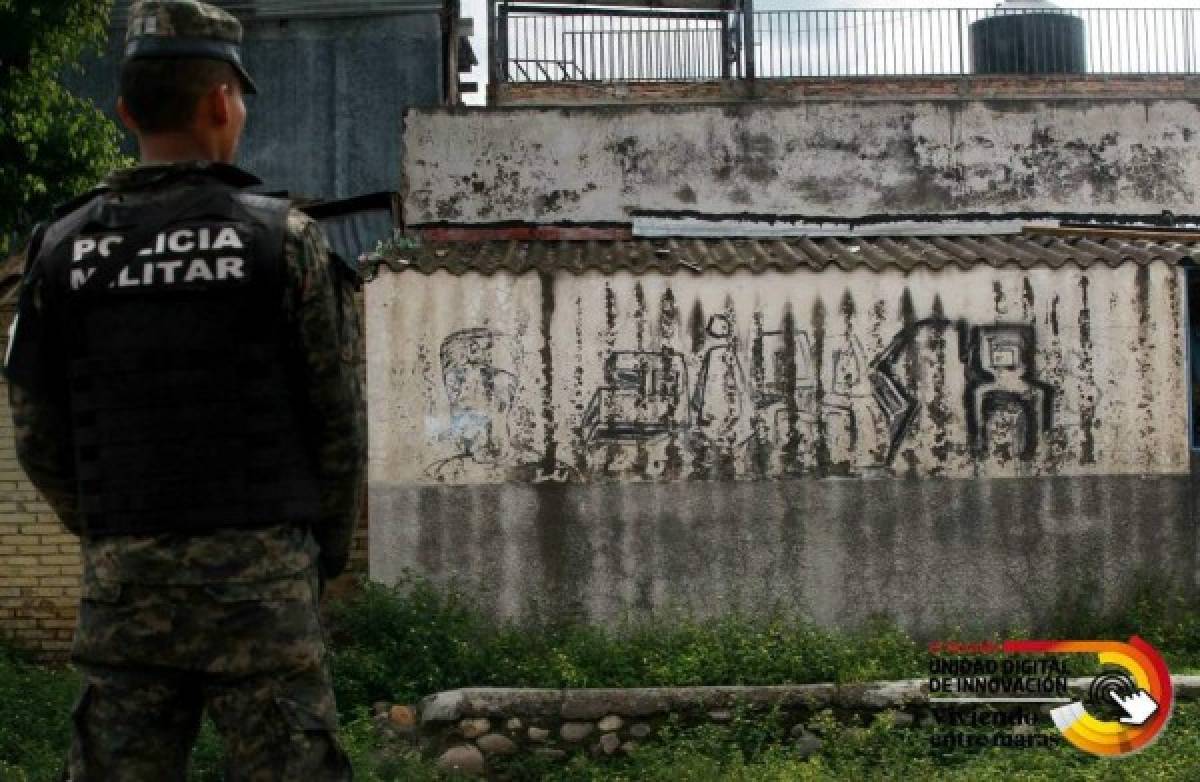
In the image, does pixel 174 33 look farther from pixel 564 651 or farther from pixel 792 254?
pixel 792 254

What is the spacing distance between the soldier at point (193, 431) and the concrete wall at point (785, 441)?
696 centimetres

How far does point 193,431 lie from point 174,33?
0.93 m

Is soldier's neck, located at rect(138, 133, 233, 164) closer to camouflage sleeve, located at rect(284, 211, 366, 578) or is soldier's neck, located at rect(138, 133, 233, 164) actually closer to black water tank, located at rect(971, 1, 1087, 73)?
camouflage sleeve, located at rect(284, 211, 366, 578)

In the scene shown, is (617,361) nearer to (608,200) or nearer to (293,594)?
(608,200)

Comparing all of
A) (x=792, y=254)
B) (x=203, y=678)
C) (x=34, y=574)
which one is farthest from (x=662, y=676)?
(x=203, y=678)

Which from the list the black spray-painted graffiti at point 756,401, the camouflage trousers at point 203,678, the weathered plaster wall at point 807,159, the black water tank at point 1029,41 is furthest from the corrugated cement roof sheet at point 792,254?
the black water tank at point 1029,41

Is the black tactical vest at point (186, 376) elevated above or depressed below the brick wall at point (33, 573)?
above

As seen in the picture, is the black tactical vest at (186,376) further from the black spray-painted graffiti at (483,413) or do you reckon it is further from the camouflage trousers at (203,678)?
the black spray-painted graffiti at (483,413)

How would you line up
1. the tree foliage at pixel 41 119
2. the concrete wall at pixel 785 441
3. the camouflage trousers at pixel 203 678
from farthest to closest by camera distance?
the concrete wall at pixel 785 441 < the tree foliage at pixel 41 119 < the camouflage trousers at pixel 203 678

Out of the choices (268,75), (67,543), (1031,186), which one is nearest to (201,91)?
(67,543)

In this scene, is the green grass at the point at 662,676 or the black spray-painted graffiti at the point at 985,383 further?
the black spray-painted graffiti at the point at 985,383

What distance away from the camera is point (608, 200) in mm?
13492

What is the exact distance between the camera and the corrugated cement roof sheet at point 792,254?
10797 millimetres

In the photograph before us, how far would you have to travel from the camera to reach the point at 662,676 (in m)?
9.39
